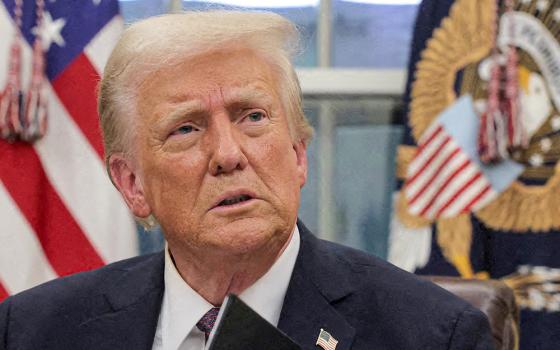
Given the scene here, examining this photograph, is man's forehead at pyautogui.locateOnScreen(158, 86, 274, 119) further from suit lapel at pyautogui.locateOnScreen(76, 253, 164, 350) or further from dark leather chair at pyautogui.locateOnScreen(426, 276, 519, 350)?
dark leather chair at pyautogui.locateOnScreen(426, 276, 519, 350)

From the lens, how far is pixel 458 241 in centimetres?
300

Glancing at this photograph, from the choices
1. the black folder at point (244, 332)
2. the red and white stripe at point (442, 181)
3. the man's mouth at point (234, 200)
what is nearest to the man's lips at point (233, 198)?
the man's mouth at point (234, 200)

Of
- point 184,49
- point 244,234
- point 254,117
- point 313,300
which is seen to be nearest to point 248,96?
point 254,117

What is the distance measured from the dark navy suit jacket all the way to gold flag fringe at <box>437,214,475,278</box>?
116cm

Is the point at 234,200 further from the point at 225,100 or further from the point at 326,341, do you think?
→ the point at 326,341

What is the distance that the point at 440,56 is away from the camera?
305 centimetres

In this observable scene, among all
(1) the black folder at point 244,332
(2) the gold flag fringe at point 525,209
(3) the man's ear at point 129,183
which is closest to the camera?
(1) the black folder at point 244,332

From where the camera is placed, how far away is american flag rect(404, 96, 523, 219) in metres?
2.95

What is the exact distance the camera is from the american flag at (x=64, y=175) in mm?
3018

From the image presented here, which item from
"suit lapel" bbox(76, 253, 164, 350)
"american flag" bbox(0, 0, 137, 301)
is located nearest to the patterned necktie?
"suit lapel" bbox(76, 253, 164, 350)

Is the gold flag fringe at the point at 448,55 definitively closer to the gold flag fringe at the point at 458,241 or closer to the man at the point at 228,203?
the gold flag fringe at the point at 458,241

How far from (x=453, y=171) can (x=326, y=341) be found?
1463 millimetres

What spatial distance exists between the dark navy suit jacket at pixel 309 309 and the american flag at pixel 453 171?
3.77ft

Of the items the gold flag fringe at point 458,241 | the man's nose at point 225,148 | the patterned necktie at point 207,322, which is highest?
the man's nose at point 225,148
